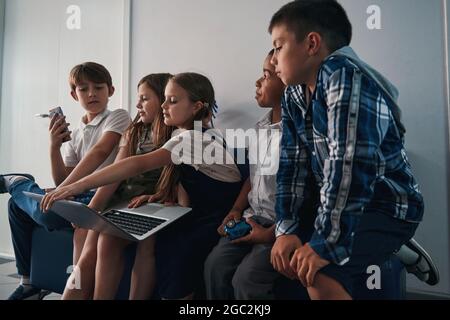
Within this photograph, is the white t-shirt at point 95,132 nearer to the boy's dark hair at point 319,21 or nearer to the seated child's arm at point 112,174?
the seated child's arm at point 112,174

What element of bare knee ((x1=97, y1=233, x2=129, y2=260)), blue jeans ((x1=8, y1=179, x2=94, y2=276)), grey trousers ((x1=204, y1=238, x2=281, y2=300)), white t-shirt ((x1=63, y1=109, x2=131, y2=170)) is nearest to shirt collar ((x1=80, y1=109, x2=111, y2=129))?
white t-shirt ((x1=63, y1=109, x2=131, y2=170))

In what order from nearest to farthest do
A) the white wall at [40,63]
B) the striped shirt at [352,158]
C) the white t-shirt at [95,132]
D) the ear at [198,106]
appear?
the striped shirt at [352,158]
the ear at [198,106]
the white t-shirt at [95,132]
the white wall at [40,63]

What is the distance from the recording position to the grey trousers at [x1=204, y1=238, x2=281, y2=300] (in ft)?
2.12

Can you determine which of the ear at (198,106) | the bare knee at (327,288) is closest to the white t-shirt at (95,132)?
the ear at (198,106)

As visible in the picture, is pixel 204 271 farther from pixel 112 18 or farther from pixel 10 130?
pixel 10 130

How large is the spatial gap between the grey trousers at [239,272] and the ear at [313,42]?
360mm

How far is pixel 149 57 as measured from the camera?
134 cm

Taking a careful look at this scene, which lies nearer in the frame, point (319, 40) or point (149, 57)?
point (319, 40)

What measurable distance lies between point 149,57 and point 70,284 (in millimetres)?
838

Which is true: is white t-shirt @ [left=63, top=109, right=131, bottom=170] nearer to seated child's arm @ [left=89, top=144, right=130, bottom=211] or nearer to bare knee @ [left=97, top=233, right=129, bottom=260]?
seated child's arm @ [left=89, top=144, right=130, bottom=211]

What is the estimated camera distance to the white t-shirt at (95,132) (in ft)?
3.55

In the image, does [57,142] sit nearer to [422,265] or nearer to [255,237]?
[255,237]

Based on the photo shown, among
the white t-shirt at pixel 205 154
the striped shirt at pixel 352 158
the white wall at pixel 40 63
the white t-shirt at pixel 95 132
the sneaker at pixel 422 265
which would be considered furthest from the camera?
the white wall at pixel 40 63

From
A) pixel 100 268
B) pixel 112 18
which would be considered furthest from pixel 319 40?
pixel 112 18
